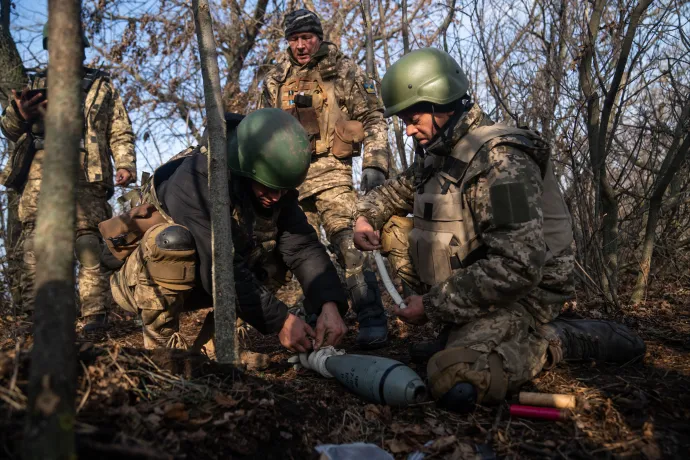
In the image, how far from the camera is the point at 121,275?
3.68m

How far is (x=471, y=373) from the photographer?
2.50 m

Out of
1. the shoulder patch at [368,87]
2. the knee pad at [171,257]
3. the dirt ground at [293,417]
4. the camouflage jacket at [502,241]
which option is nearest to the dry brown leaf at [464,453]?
the dirt ground at [293,417]

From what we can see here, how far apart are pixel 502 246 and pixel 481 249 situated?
28cm

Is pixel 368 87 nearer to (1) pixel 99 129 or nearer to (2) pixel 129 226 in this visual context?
(2) pixel 129 226

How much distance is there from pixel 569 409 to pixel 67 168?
2.13 meters

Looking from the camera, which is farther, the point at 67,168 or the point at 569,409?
the point at 569,409

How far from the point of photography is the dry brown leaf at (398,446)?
2121 mm

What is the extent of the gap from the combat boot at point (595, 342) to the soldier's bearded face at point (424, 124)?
4.16 feet

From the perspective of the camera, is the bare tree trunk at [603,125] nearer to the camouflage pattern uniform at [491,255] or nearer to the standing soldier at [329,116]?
the camouflage pattern uniform at [491,255]

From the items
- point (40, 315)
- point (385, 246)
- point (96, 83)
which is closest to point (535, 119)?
point (385, 246)

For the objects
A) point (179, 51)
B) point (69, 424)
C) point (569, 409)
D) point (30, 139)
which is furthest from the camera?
point (179, 51)

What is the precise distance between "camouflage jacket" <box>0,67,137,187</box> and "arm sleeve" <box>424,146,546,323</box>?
152 inches

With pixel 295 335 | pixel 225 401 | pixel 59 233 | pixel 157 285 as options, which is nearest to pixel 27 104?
pixel 157 285

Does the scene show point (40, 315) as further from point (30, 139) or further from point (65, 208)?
point (30, 139)
